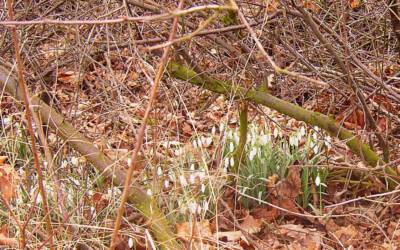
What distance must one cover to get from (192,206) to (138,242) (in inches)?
12.0

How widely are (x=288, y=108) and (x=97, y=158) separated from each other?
112 centimetres

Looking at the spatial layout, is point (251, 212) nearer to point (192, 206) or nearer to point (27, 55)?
point (192, 206)

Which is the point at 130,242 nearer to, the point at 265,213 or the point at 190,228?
the point at 190,228

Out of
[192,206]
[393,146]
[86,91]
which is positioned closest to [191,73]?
[192,206]

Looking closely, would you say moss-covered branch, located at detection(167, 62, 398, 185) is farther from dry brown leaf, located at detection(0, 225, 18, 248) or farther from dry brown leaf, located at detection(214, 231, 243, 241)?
dry brown leaf, located at detection(0, 225, 18, 248)

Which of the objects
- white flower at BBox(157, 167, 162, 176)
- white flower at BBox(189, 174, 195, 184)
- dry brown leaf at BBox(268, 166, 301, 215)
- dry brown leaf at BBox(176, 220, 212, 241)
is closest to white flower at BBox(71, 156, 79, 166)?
white flower at BBox(157, 167, 162, 176)

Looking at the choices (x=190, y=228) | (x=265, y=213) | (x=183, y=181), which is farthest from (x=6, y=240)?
(x=265, y=213)

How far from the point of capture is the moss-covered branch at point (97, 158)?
121 inches

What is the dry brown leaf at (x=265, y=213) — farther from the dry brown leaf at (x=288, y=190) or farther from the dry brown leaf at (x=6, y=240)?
the dry brown leaf at (x=6, y=240)

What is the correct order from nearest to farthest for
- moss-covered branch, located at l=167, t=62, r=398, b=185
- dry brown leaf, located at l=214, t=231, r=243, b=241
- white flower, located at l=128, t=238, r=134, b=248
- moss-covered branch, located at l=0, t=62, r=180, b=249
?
1. moss-covered branch, located at l=0, t=62, r=180, b=249
2. white flower, located at l=128, t=238, r=134, b=248
3. dry brown leaf, located at l=214, t=231, r=243, b=241
4. moss-covered branch, located at l=167, t=62, r=398, b=185

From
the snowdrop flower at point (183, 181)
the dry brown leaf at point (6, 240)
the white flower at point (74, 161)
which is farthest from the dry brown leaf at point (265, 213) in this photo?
the dry brown leaf at point (6, 240)

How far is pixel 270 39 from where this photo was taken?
399cm

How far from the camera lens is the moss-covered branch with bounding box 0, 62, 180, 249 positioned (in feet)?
10.1

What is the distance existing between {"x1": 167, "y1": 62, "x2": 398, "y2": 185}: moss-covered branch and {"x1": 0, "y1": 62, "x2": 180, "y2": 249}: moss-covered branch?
2.25ft
